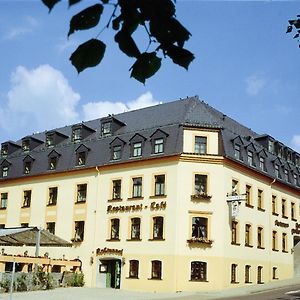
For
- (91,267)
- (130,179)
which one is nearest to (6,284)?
(91,267)

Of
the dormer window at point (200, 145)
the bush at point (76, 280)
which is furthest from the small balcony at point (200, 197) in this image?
the bush at point (76, 280)

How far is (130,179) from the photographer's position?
36.1 meters

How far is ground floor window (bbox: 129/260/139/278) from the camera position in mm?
34156

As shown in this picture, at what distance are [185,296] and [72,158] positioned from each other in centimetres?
1515

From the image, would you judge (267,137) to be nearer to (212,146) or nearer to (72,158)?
(212,146)

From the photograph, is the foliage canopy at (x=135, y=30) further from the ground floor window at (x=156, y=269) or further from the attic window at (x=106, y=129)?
the attic window at (x=106, y=129)

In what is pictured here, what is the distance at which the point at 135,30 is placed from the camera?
2.82 m

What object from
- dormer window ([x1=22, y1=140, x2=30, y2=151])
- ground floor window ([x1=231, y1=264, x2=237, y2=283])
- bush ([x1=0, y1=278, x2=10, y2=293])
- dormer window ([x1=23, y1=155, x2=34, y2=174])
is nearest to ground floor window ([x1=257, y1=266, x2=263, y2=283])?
ground floor window ([x1=231, y1=264, x2=237, y2=283])

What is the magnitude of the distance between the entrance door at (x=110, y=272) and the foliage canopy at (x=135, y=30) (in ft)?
110

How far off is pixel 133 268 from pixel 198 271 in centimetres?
434

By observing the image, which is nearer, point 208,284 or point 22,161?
point 208,284

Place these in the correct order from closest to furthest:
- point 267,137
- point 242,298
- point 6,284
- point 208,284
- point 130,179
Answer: point 242,298 → point 6,284 → point 208,284 → point 130,179 → point 267,137

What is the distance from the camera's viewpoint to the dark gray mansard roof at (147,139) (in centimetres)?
3509

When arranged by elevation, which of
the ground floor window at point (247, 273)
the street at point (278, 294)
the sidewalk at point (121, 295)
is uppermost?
the ground floor window at point (247, 273)
